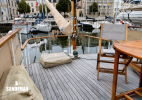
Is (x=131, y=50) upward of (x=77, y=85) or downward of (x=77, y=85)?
upward

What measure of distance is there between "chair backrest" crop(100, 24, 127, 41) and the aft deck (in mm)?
870

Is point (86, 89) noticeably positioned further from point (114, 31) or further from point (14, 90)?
point (114, 31)

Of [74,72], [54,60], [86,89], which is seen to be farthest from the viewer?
[54,60]

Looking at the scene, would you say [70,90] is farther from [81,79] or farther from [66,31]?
[66,31]

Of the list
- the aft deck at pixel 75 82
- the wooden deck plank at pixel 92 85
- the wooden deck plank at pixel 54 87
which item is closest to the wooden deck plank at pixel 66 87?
the aft deck at pixel 75 82

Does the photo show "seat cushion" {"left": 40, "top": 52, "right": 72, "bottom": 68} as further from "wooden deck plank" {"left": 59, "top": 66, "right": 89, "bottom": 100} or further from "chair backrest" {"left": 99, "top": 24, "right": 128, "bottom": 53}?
"chair backrest" {"left": 99, "top": 24, "right": 128, "bottom": 53}

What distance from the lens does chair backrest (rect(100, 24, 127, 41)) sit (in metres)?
2.57

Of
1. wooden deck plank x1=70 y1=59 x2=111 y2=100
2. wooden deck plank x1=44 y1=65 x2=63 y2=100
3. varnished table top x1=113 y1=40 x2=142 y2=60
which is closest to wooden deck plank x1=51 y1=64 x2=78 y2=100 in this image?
wooden deck plank x1=44 y1=65 x2=63 y2=100

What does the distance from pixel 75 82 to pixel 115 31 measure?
148cm

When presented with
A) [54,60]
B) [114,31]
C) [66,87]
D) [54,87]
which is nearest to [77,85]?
[66,87]

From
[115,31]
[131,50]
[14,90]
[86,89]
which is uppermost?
[115,31]

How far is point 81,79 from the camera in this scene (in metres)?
2.44

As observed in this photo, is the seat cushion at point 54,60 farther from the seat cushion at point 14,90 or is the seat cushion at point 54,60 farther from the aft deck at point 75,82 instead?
the seat cushion at point 14,90

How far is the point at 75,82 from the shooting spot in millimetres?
2328
